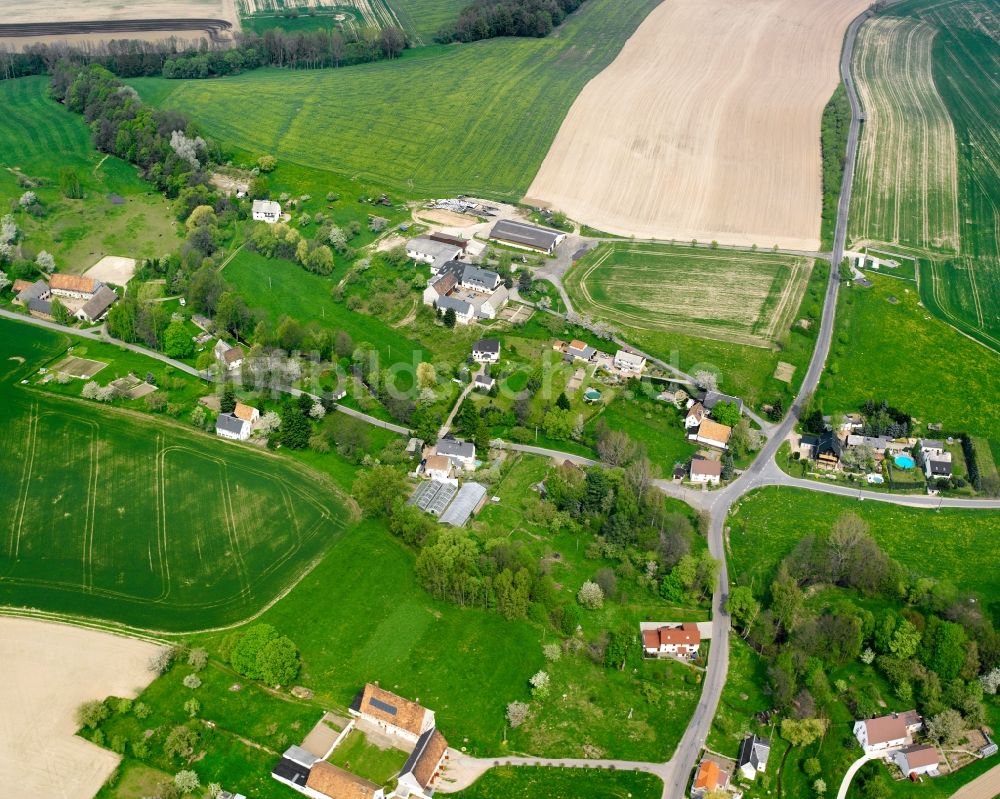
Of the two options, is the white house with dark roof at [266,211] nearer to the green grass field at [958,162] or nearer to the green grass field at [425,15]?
the green grass field at [425,15]

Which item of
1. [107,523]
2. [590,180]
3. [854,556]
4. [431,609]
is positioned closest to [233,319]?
[107,523]

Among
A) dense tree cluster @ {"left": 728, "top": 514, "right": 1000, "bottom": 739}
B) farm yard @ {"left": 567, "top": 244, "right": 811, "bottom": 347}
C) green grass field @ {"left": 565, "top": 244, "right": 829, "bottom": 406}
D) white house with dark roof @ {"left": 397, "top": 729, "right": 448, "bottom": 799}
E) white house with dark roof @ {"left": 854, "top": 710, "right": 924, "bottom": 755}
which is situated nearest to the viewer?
white house with dark roof @ {"left": 397, "top": 729, "right": 448, "bottom": 799}

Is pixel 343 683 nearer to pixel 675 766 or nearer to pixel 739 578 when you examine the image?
pixel 675 766

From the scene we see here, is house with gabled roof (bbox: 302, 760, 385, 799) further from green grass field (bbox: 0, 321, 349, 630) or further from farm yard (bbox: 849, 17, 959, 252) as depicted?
farm yard (bbox: 849, 17, 959, 252)

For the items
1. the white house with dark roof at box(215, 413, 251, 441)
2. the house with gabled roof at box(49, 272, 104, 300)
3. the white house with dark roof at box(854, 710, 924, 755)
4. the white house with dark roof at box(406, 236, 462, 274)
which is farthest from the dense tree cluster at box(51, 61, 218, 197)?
the white house with dark roof at box(854, 710, 924, 755)

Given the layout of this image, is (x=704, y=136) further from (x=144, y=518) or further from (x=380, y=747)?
(x=380, y=747)

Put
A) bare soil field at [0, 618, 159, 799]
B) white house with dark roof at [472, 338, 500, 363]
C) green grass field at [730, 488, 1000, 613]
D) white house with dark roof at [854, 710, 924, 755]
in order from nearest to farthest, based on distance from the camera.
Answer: bare soil field at [0, 618, 159, 799] < white house with dark roof at [854, 710, 924, 755] < green grass field at [730, 488, 1000, 613] < white house with dark roof at [472, 338, 500, 363]
